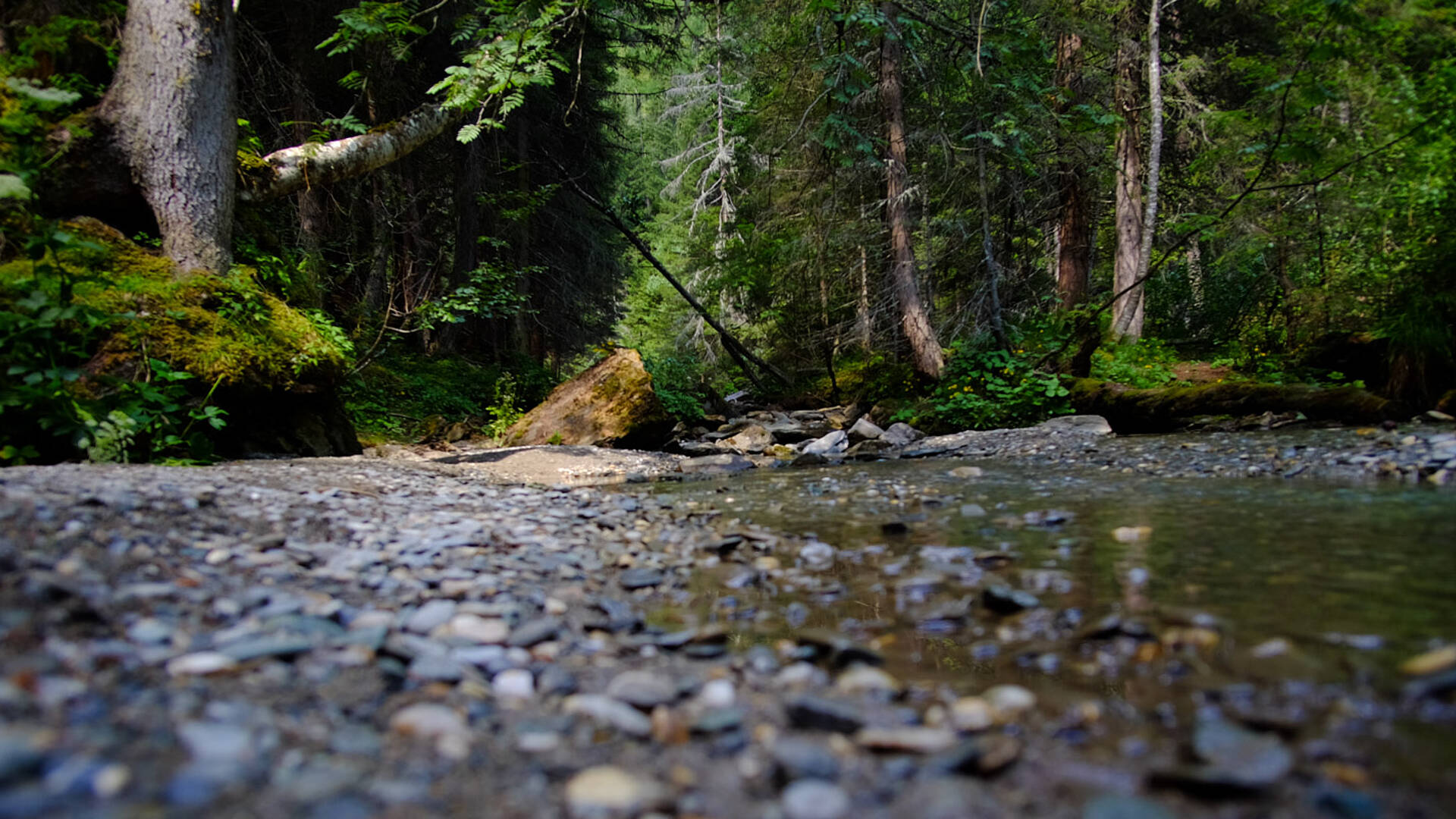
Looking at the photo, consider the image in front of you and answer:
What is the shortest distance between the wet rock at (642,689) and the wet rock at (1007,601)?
3.72 ft

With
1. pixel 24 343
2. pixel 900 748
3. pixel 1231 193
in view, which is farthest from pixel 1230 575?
pixel 1231 193

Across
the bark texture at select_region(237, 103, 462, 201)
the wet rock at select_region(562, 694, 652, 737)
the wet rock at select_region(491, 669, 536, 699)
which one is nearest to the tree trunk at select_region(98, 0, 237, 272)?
the bark texture at select_region(237, 103, 462, 201)

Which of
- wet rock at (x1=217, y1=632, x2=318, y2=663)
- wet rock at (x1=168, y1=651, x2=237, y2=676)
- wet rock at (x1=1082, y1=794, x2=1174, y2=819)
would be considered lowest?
wet rock at (x1=1082, y1=794, x2=1174, y2=819)

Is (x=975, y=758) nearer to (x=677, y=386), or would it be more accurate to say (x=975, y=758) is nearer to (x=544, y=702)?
(x=544, y=702)

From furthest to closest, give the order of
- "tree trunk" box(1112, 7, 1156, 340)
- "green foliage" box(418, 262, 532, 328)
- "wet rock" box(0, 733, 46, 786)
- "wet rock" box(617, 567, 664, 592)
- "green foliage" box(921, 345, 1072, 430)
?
"tree trunk" box(1112, 7, 1156, 340), "green foliage" box(921, 345, 1072, 430), "green foliage" box(418, 262, 532, 328), "wet rock" box(617, 567, 664, 592), "wet rock" box(0, 733, 46, 786)

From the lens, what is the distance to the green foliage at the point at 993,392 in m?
8.66

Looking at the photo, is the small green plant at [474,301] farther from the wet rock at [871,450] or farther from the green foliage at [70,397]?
the wet rock at [871,450]

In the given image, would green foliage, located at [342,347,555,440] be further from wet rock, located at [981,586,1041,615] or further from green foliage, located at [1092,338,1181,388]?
green foliage, located at [1092,338,1181,388]

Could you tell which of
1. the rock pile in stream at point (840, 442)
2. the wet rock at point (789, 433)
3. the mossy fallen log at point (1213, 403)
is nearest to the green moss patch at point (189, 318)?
the rock pile in stream at point (840, 442)

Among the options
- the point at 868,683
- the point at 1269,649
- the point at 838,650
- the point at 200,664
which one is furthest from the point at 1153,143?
the point at 200,664

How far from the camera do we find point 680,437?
10.2 m

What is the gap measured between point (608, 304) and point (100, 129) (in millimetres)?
14134

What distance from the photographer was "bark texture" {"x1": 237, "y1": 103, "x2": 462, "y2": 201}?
245 inches

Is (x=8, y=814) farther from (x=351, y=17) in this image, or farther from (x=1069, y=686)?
(x=351, y=17)
